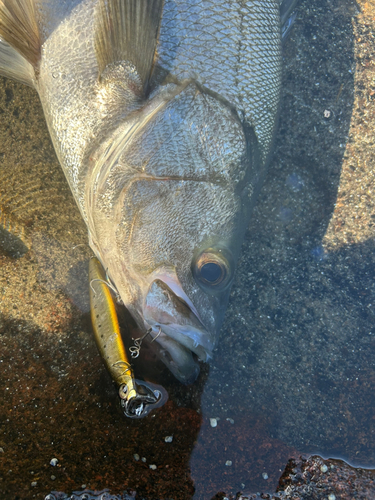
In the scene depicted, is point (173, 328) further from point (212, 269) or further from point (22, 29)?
point (22, 29)

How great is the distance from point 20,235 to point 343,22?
3373 millimetres

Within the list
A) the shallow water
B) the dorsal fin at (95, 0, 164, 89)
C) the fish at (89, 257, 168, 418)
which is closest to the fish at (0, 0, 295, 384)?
the dorsal fin at (95, 0, 164, 89)

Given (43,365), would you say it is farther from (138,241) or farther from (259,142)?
(259,142)

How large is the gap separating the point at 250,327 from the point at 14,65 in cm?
264

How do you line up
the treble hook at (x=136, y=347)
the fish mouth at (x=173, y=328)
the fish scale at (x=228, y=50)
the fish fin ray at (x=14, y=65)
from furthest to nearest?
the fish fin ray at (x=14, y=65) < the fish scale at (x=228, y=50) < the treble hook at (x=136, y=347) < the fish mouth at (x=173, y=328)

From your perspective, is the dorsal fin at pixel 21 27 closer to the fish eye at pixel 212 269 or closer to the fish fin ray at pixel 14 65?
the fish fin ray at pixel 14 65

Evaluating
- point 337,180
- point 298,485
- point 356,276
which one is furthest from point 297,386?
point 337,180

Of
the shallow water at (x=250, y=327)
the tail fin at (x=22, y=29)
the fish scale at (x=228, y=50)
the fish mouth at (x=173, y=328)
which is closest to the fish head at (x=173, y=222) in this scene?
the fish mouth at (x=173, y=328)

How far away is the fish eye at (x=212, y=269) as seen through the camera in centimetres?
199

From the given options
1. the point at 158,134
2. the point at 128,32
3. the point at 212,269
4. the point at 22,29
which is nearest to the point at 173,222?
the point at 212,269

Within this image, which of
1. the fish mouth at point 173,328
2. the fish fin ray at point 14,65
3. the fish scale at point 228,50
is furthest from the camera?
the fish fin ray at point 14,65

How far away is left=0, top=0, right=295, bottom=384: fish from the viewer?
6.24 ft

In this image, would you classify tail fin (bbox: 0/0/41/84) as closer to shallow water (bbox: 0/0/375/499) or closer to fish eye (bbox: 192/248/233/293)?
shallow water (bbox: 0/0/375/499)

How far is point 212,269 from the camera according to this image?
203 centimetres
